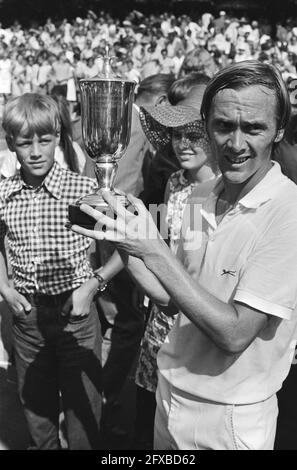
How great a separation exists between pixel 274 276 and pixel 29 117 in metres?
1.51

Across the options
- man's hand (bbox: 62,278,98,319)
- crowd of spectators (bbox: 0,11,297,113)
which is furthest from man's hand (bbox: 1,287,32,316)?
crowd of spectators (bbox: 0,11,297,113)

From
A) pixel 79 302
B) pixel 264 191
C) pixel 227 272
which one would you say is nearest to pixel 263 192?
pixel 264 191

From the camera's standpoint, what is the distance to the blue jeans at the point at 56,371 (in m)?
2.85

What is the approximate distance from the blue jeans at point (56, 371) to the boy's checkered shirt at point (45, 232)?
0.09m

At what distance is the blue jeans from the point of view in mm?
2852

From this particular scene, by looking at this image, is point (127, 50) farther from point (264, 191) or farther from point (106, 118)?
point (264, 191)

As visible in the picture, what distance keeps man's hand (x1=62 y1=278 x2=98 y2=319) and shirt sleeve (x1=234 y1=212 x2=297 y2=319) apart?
4.16 ft

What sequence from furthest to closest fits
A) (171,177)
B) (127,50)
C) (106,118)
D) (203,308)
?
(127,50) < (171,177) < (106,118) < (203,308)

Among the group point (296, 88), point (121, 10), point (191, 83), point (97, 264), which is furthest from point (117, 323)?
point (121, 10)

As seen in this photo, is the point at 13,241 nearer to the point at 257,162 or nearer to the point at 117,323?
the point at 117,323

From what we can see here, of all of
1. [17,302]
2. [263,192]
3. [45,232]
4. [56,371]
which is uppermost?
[263,192]

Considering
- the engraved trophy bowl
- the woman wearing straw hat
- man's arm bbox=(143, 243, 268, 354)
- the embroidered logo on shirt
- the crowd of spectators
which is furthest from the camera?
the crowd of spectators

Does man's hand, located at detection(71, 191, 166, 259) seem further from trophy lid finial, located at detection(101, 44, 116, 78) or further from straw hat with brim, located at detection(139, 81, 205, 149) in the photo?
straw hat with brim, located at detection(139, 81, 205, 149)

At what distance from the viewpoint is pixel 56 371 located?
2.98 metres
